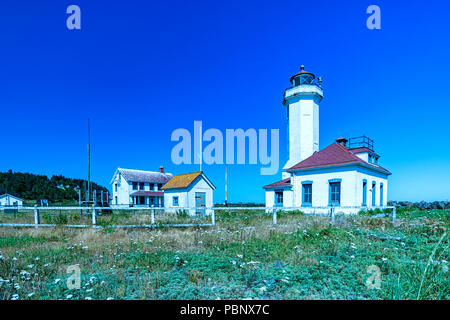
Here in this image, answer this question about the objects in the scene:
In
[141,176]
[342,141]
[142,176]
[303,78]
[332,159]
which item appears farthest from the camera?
[142,176]

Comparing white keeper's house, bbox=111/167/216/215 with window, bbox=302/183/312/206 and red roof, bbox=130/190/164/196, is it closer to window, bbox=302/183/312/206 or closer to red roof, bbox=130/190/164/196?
red roof, bbox=130/190/164/196

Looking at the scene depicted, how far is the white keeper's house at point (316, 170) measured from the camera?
13578 millimetres

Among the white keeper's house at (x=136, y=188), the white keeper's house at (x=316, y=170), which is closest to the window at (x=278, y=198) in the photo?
the white keeper's house at (x=316, y=170)

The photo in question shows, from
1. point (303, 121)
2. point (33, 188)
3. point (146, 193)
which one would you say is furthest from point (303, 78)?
point (33, 188)

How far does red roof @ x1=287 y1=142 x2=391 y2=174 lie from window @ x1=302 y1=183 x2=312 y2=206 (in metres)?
1.45

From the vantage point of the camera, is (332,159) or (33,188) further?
(33,188)

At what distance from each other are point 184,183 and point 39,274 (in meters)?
14.2

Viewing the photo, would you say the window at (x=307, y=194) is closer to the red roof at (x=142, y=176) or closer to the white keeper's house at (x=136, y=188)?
the white keeper's house at (x=136, y=188)

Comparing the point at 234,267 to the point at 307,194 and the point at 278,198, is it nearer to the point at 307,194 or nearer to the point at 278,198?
the point at 307,194

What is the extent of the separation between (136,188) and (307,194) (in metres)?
25.3

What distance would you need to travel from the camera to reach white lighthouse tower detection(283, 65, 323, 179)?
749 inches

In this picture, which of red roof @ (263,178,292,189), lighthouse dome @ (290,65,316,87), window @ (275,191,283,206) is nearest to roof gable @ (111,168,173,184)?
red roof @ (263,178,292,189)

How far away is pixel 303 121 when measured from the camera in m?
19.3

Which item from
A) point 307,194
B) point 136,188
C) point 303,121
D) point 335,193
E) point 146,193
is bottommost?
point 146,193
